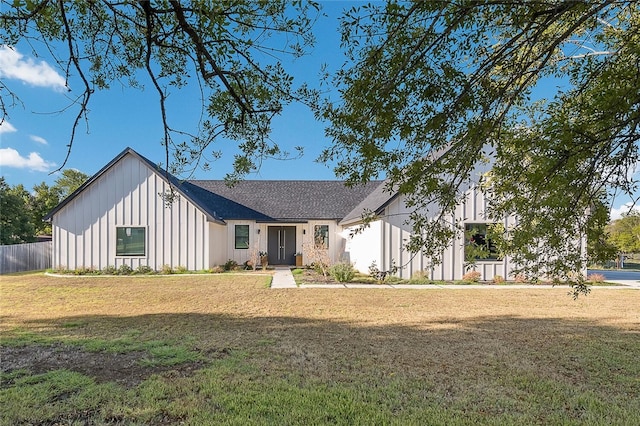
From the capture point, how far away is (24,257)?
65.5ft

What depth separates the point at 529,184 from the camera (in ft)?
15.0

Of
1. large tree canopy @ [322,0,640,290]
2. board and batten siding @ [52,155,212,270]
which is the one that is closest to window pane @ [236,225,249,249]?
board and batten siding @ [52,155,212,270]

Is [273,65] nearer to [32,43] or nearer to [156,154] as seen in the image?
[156,154]

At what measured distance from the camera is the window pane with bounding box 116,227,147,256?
698 inches

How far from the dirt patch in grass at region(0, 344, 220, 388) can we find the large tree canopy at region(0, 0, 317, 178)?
2.68 m

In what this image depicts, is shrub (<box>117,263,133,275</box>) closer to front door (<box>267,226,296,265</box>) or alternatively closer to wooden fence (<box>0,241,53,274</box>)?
wooden fence (<box>0,241,53,274</box>)

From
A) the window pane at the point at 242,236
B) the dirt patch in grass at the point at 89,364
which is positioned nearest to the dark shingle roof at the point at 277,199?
the window pane at the point at 242,236

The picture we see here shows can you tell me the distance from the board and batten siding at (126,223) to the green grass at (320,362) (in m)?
7.33

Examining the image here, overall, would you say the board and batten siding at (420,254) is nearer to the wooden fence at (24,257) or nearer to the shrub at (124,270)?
the shrub at (124,270)

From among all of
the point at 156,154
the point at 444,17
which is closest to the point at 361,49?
the point at 444,17

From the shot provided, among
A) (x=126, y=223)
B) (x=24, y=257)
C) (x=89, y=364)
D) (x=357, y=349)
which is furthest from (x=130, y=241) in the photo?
(x=357, y=349)

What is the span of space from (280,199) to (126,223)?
8.94m

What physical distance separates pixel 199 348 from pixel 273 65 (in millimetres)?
4431

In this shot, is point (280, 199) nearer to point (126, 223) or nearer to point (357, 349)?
point (126, 223)
